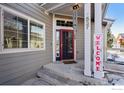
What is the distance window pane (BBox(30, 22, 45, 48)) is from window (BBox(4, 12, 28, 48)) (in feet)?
1.50

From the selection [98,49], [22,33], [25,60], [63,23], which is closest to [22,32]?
[22,33]

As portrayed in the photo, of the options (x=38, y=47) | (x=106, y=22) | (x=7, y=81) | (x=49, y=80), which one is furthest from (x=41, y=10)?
(x=106, y=22)

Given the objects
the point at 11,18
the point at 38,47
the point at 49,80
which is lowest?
the point at 49,80

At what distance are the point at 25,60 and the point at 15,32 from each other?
98 cm

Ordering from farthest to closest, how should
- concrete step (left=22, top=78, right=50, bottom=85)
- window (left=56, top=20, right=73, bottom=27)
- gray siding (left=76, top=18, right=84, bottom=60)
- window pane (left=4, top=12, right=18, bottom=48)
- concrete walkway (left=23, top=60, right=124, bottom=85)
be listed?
gray siding (left=76, top=18, right=84, bottom=60) < window (left=56, top=20, right=73, bottom=27) < concrete step (left=22, top=78, right=50, bottom=85) < concrete walkway (left=23, top=60, right=124, bottom=85) < window pane (left=4, top=12, right=18, bottom=48)

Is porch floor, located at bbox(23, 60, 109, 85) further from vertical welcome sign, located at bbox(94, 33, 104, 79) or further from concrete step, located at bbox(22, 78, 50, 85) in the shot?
vertical welcome sign, located at bbox(94, 33, 104, 79)

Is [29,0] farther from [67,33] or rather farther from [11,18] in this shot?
[67,33]

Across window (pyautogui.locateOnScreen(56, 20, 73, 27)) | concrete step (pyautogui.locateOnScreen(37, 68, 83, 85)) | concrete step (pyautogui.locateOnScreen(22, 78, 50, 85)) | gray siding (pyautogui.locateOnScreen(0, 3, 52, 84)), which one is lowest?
concrete step (pyautogui.locateOnScreen(22, 78, 50, 85))

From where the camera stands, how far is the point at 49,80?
450cm

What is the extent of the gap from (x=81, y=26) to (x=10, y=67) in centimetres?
510

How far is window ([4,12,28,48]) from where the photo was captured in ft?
10.9

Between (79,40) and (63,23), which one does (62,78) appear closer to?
(63,23)

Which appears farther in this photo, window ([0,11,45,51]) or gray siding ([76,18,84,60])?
gray siding ([76,18,84,60])

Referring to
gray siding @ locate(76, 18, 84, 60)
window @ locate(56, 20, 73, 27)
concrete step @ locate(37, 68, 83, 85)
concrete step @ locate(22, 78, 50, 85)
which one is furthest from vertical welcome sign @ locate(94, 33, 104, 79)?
gray siding @ locate(76, 18, 84, 60)
